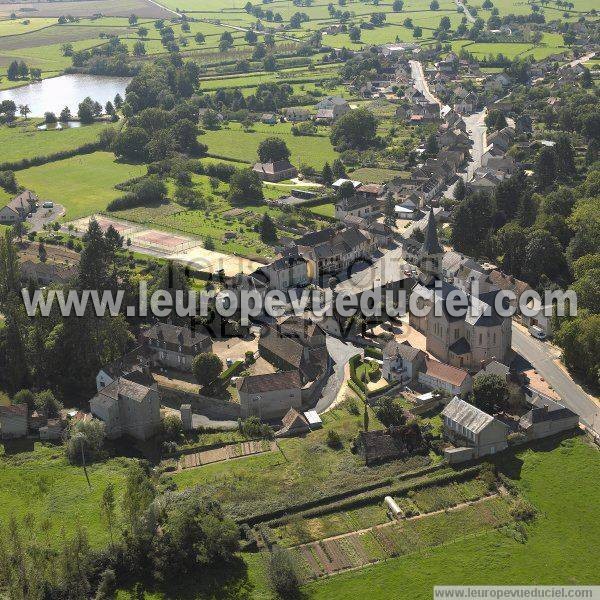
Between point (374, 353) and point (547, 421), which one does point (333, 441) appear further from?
point (547, 421)

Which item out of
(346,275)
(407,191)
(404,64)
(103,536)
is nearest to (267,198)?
(407,191)

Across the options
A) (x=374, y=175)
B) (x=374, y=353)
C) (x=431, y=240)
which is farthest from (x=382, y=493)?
(x=374, y=175)

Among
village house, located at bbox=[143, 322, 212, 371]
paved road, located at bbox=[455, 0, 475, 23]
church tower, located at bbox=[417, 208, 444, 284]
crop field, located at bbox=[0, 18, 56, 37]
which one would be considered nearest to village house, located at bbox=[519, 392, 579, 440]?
church tower, located at bbox=[417, 208, 444, 284]

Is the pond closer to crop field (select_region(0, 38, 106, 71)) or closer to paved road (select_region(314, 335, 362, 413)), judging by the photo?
crop field (select_region(0, 38, 106, 71))

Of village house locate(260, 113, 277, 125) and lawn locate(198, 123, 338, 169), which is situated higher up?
village house locate(260, 113, 277, 125)

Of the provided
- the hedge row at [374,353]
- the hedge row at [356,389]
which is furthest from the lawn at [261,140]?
the hedge row at [356,389]

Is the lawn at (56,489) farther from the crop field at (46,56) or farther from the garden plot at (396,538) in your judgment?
the crop field at (46,56)
